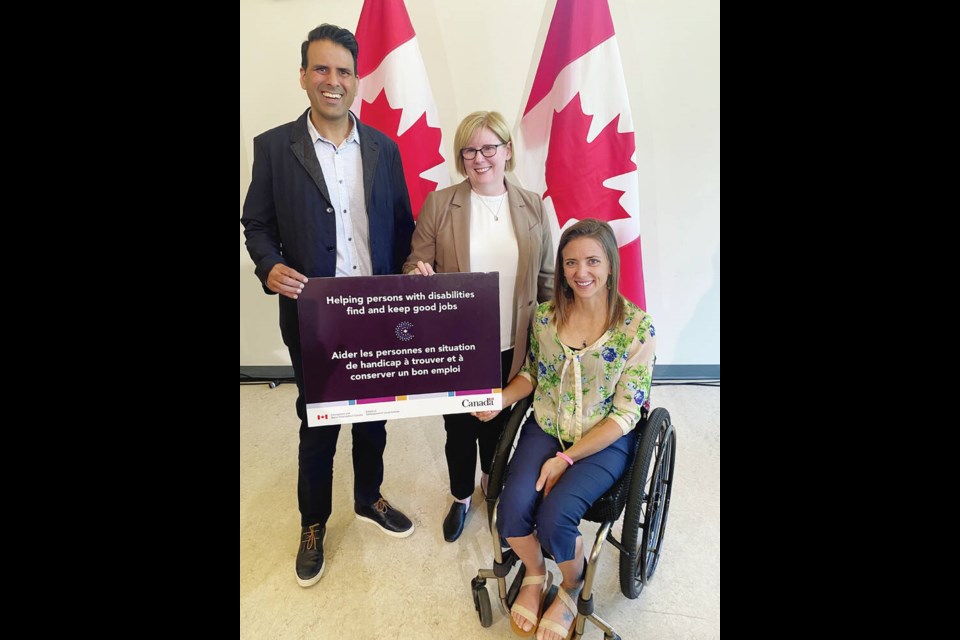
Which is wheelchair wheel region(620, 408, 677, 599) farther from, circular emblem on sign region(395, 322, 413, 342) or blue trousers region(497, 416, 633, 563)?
circular emblem on sign region(395, 322, 413, 342)

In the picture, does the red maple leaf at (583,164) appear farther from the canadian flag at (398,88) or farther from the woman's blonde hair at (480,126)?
the woman's blonde hair at (480,126)

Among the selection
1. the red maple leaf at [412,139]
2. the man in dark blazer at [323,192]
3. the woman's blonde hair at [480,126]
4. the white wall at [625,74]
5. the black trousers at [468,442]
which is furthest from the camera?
the white wall at [625,74]

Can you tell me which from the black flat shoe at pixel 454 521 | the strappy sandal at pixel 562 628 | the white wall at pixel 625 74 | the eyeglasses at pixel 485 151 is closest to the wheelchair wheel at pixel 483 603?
the strappy sandal at pixel 562 628

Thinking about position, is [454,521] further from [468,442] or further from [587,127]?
[587,127]

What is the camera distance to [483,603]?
1.48 metres

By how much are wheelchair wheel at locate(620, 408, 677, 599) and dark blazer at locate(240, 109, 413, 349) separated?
94 cm

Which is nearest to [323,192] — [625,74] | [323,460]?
[323,460]

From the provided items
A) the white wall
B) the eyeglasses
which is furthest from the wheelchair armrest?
the white wall

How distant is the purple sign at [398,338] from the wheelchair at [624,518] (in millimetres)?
254

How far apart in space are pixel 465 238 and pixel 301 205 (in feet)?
1.66

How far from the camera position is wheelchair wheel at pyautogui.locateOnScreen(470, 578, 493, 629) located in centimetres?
149

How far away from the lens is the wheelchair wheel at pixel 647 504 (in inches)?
47.2

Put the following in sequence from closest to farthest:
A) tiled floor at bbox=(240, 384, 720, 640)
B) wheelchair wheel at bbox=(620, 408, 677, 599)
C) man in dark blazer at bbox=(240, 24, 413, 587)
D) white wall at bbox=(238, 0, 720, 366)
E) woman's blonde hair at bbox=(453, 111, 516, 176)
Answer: wheelchair wheel at bbox=(620, 408, 677, 599), man in dark blazer at bbox=(240, 24, 413, 587), woman's blonde hair at bbox=(453, 111, 516, 176), tiled floor at bbox=(240, 384, 720, 640), white wall at bbox=(238, 0, 720, 366)
